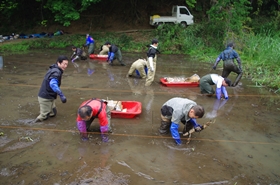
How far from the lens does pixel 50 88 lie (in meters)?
5.09

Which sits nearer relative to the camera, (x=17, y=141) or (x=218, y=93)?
(x=17, y=141)

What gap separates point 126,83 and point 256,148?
495cm

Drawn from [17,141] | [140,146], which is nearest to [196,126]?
[140,146]

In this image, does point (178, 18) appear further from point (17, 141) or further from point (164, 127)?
point (17, 141)

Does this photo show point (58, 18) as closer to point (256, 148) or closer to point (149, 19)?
point (149, 19)

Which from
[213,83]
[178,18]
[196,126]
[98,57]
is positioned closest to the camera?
[196,126]

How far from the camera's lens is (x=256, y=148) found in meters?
4.57

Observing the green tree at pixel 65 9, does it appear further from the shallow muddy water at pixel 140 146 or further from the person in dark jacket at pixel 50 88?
the person in dark jacket at pixel 50 88

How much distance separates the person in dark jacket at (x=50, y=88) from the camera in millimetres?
4863

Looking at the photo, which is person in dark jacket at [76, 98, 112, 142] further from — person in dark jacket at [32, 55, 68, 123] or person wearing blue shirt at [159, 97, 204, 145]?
person wearing blue shirt at [159, 97, 204, 145]

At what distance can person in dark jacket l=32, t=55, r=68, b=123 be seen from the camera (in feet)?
16.0

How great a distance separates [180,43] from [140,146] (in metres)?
12.4

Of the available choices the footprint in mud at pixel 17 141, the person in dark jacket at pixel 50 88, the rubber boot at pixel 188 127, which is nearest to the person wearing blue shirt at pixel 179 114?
the rubber boot at pixel 188 127

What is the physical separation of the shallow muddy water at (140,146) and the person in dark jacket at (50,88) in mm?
246
